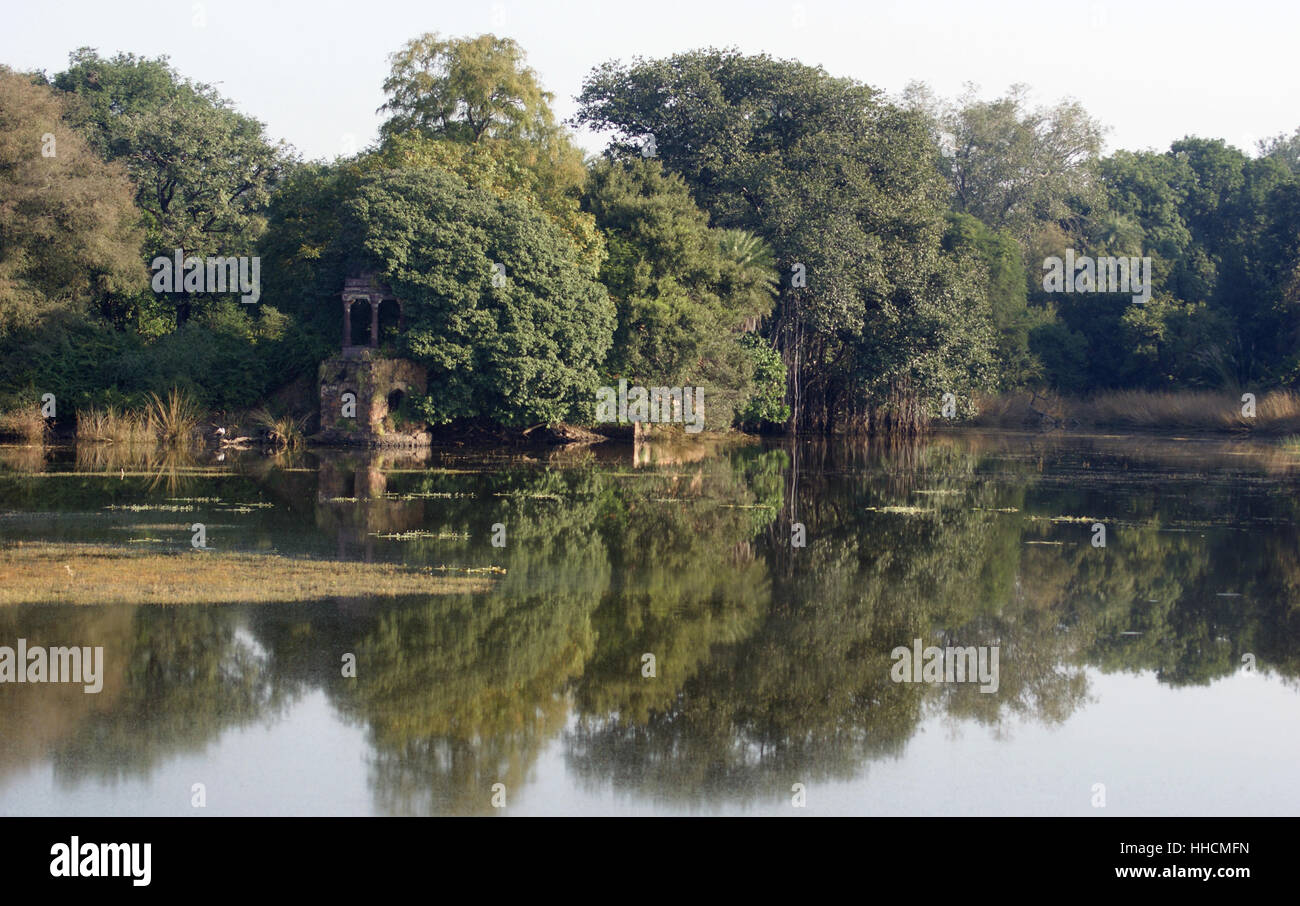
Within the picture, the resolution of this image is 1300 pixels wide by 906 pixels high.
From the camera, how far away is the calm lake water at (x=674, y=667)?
7.83m

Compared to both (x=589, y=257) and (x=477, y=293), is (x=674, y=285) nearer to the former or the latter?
(x=589, y=257)

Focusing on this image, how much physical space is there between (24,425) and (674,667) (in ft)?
96.9

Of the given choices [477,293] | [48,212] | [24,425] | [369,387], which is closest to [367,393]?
[369,387]

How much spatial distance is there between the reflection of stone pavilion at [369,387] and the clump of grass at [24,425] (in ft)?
23.9

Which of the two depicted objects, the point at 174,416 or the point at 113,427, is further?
the point at 174,416

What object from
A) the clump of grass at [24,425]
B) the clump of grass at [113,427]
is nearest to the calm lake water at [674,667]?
the clump of grass at [113,427]

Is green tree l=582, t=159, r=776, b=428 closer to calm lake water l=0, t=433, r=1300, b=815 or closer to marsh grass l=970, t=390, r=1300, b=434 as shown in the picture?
marsh grass l=970, t=390, r=1300, b=434

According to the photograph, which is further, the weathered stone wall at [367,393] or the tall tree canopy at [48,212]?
the tall tree canopy at [48,212]

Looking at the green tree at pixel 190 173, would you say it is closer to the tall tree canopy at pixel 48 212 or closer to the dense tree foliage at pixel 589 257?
Result: the dense tree foliage at pixel 589 257

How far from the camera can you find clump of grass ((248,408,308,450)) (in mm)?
34750

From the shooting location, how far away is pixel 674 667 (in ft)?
34.7

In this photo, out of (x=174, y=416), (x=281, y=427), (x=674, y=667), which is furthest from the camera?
(x=281, y=427)

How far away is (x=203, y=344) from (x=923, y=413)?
25082 millimetres

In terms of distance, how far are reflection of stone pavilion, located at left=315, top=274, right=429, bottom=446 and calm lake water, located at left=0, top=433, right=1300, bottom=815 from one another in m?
13.8
